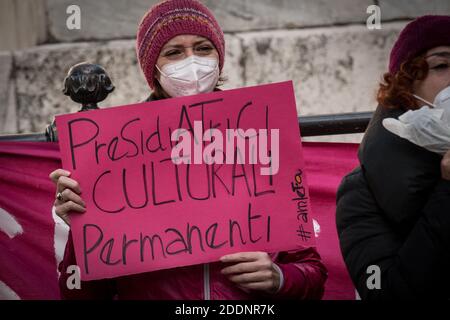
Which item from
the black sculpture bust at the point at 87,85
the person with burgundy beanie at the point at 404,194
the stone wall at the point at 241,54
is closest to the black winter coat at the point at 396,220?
the person with burgundy beanie at the point at 404,194

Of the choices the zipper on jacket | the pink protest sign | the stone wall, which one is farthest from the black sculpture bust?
the stone wall

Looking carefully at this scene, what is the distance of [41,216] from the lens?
2902 mm

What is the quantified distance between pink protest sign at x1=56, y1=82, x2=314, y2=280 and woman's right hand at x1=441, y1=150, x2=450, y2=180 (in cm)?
34

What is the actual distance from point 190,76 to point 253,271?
55 centimetres

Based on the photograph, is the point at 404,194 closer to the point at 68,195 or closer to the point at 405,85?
the point at 405,85

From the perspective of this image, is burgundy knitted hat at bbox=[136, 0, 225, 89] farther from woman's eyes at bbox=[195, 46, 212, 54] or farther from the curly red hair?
the curly red hair

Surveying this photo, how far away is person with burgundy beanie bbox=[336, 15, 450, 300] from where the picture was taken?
2.17 m

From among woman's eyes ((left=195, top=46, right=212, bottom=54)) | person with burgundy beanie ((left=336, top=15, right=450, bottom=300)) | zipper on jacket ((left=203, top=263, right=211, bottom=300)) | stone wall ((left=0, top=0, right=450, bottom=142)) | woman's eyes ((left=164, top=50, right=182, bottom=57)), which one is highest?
stone wall ((left=0, top=0, right=450, bottom=142))

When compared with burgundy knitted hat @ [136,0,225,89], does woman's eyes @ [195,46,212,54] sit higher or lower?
lower

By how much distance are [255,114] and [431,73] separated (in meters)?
0.47

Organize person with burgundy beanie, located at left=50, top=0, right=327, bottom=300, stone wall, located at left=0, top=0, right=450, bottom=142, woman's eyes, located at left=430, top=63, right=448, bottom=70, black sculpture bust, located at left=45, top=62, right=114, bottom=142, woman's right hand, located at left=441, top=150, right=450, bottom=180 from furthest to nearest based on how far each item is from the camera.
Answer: stone wall, located at left=0, top=0, right=450, bottom=142 → black sculpture bust, located at left=45, top=62, right=114, bottom=142 → woman's eyes, located at left=430, top=63, right=448, bottom=70 → person with burgundy beanie, located at left=50, top=0, right=327, bottom=300 → woman's right hand, located at left=441, top=150, right=450, bottom=180

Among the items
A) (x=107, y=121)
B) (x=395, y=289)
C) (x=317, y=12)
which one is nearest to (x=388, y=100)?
(x=395, y=289)

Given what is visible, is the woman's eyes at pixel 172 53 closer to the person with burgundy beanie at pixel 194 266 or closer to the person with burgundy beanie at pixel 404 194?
the person with burgundy beanie at pixel 194 266

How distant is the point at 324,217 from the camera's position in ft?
9.45
